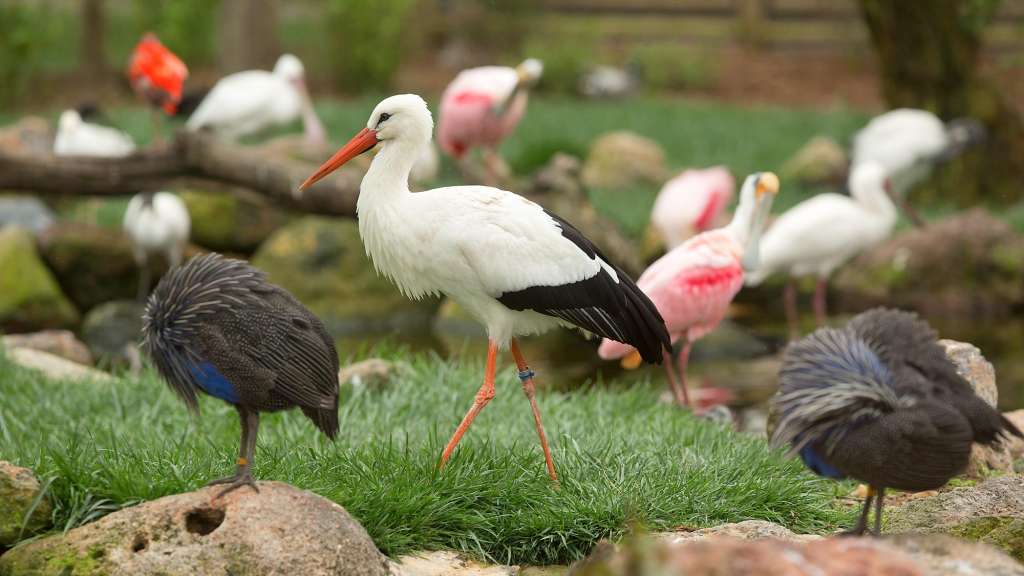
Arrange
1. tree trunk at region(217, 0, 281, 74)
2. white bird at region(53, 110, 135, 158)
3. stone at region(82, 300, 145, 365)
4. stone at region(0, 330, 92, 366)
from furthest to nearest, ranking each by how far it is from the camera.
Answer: tree trunk at region(217, 0, 281, 74)
white bird at region(53, 110, 135, 158)
stone at region(82, 300, 145, 365)
stone at region(0, 330, 92, 366)

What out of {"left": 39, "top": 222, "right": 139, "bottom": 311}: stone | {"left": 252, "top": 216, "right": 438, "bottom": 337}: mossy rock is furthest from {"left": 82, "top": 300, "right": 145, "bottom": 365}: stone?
{"left": 252, "top": 216, "right": 438, "bottom": 337}: mossy rock

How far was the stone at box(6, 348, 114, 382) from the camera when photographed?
276 inches

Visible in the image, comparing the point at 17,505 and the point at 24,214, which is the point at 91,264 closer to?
the point at 24,214

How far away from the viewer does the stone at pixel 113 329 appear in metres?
9.79

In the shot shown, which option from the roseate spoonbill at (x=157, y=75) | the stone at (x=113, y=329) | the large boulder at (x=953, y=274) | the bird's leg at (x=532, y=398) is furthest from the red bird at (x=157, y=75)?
the bird's leg at (x=532, y=398)

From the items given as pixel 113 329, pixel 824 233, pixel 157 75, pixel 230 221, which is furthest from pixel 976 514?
pixel 157 75

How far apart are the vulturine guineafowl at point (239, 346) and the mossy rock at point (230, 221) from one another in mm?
7760

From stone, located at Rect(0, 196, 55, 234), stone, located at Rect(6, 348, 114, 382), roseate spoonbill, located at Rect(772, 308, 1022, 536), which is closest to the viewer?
roseate spoonbill, located at Rect(772, 308, 1022, 536)

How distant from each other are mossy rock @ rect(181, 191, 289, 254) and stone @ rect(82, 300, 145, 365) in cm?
157

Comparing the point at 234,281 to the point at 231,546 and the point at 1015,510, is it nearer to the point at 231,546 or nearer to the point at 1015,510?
the point at 231,546

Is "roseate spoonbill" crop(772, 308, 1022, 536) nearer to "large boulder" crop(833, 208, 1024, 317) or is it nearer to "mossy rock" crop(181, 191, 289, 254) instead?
"large boulder" crop(833, 208, 1024, 317)

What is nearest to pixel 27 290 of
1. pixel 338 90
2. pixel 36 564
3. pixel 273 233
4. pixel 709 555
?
pixel 273 233

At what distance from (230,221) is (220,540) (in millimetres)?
8496

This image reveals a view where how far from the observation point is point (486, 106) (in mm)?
10602
